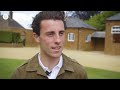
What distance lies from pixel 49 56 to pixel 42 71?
0.91 ft

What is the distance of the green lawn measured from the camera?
12.5 ft

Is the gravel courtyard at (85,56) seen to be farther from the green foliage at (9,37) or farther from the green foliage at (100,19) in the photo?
the green foliage at (100,19)

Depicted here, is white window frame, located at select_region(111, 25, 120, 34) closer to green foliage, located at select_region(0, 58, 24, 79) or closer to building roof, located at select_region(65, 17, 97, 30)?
building roof, located at select_region(65, 17, 97, 30)

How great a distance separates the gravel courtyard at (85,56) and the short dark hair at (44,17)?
1.17 feet

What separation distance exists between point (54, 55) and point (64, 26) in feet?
1.70

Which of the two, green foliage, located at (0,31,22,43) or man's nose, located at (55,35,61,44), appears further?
green foliage, located at (0,31,22,43)

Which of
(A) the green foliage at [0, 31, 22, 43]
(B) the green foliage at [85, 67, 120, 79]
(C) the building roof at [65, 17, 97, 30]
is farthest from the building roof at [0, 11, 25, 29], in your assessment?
(B) the green foliage at [85, 67, 120, 79]

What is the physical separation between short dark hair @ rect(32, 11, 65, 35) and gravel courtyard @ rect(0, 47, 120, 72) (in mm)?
357

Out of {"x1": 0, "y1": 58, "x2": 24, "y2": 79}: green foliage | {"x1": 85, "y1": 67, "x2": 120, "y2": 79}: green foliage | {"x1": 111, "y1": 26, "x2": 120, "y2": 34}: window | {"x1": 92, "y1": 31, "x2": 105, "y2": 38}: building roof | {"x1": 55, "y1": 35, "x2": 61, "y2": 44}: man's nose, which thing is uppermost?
{"x1": 111, "y1": 26, "x2": 120, "y2": 34}: window

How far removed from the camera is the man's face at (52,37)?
3.62 metres

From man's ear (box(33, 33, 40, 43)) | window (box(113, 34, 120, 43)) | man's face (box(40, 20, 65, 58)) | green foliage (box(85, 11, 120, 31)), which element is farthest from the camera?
window (box(113, 34, 120, 43))

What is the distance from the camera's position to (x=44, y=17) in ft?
12.0

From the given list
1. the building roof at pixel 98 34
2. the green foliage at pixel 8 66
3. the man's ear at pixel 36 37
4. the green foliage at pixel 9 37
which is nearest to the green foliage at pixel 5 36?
the green foliage at pixel 9 37

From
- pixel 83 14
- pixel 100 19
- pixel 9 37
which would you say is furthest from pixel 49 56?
pixel 100 19
